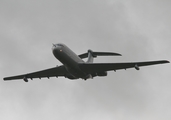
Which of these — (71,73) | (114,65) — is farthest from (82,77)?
(114,65)

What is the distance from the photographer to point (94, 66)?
56.4 m

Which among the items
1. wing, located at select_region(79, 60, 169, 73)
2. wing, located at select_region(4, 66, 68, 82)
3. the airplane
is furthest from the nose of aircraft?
wing, located at select_region(4, 66, 68, 82)

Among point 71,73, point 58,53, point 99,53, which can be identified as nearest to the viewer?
point 58,53

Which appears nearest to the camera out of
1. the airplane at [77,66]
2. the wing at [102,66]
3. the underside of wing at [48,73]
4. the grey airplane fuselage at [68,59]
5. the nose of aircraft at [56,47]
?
the nose of aircraft at [56,47]

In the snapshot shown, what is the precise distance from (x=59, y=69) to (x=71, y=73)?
15.1ft

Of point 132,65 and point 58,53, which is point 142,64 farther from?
point 58,53

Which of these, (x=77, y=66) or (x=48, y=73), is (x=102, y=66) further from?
(x=48, y=73)

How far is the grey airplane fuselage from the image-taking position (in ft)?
174

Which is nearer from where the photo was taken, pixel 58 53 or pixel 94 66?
pixel 58 53

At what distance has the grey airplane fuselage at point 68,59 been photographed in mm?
53156

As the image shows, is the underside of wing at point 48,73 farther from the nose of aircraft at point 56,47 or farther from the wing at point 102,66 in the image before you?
the nose of aircraft at point 56,47

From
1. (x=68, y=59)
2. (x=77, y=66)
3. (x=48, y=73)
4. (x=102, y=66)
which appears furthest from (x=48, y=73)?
(x=102, y=66)

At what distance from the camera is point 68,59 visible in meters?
54.1

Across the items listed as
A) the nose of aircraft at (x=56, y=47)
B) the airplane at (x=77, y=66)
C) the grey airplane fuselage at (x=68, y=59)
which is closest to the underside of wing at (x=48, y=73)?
the airplane at (x=77, y=66)
